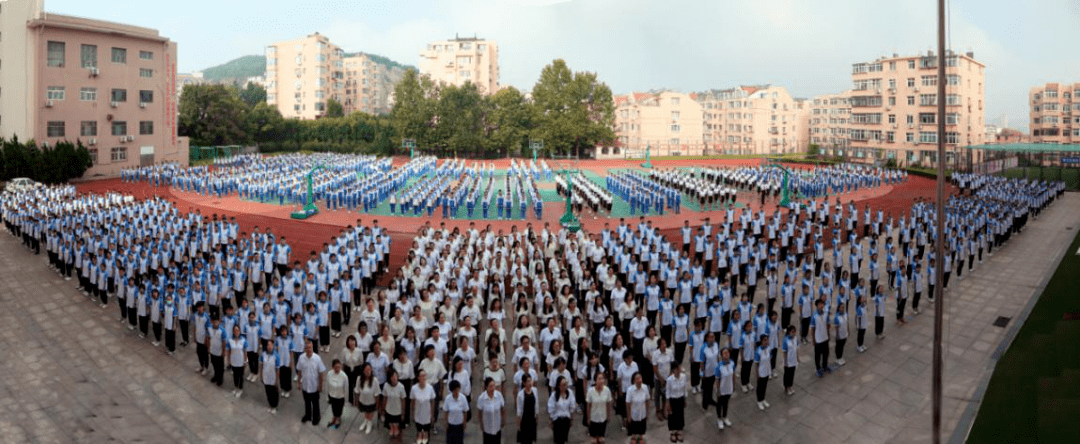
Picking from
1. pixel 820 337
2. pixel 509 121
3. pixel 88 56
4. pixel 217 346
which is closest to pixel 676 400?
pixel 820 337

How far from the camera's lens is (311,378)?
718 cm

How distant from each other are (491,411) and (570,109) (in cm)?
4573

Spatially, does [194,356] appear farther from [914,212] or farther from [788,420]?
[914,212]

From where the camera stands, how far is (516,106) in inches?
2019

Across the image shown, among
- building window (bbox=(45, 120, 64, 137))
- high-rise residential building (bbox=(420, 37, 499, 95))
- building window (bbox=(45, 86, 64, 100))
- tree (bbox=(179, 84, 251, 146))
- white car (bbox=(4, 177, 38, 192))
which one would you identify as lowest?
white car (bbox=(4, 177, 38, 192))

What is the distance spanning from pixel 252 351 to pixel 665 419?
5.03 meters

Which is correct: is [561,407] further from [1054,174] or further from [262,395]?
[1054,174]

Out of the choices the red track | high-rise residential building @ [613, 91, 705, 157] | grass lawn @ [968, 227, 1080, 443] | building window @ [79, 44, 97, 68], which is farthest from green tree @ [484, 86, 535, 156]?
grass lawn @ [968, 227, 1080, 443]

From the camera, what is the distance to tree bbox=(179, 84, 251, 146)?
158 ft

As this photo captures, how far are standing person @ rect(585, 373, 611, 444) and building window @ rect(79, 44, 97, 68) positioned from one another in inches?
1359

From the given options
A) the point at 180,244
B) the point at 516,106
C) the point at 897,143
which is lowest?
the point at 180,244

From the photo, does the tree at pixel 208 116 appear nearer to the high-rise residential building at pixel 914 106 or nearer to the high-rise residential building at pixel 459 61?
the high-rise residential building at pixel 459 61

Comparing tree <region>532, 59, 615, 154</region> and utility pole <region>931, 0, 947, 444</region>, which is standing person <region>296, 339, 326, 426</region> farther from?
tree <region>532, 59, 615, 154</region>

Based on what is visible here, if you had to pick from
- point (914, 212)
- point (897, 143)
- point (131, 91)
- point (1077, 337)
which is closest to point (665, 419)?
point (1077, 337)
